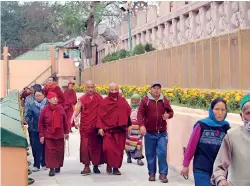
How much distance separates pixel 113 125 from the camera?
961 cm

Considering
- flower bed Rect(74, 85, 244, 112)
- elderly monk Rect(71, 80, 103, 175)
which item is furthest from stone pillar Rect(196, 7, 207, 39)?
elderly monk Rect(71, 80, 103, 175)

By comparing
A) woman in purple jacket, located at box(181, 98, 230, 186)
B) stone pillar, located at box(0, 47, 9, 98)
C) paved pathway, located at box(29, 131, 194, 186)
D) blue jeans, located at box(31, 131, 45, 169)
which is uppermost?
stone pillar, located at box(0, 47, 9, 98)

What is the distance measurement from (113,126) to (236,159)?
5.81m

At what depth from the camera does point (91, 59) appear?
115ft

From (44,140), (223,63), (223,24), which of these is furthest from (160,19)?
(44,140)

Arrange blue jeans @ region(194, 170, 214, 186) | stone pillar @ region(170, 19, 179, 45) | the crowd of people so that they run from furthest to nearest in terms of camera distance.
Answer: stone pillar @ region(170, 19, 179, 45), the crowd of people, blue jeans @ region(194, 170, 214, 186)

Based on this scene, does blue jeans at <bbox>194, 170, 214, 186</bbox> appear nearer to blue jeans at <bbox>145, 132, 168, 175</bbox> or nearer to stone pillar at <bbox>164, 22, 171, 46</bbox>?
blue jeans at <bbox>145, 132, 168, 175</bbox>

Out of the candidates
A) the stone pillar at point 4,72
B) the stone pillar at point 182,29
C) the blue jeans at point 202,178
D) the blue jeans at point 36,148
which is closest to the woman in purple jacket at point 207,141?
the blue jeans at point 202,178

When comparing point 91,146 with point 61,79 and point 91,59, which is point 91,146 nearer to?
point 91,59

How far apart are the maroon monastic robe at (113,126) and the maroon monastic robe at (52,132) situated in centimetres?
75

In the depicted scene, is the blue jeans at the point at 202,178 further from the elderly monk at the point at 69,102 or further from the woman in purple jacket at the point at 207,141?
the elderly monk at the point at 69,102

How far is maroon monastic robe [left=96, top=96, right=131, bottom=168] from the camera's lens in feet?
31.5

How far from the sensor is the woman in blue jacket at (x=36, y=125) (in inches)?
405

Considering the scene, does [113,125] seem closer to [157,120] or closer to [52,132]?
[52,132]
